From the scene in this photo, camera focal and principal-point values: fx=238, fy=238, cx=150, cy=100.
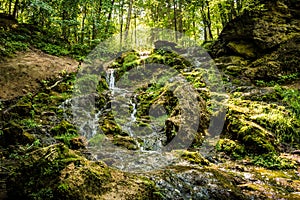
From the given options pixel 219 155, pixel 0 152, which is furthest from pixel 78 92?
pixel 219 155

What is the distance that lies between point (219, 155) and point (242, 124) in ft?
4.55

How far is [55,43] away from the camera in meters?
16.8

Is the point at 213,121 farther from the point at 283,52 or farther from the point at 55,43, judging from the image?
the point at 55,43

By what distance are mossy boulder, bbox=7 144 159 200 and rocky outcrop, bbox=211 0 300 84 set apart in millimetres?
9854

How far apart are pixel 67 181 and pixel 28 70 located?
983 cm

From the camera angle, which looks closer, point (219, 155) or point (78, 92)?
point (219, 155)

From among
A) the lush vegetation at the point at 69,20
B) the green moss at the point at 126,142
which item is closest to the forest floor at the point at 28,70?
the lush vegetation at the point at 69,20

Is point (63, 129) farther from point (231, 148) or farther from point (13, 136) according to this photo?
point (231, 148)

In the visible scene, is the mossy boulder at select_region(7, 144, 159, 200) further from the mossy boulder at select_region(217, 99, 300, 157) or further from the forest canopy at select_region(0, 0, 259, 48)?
the forest canopy at select_region(0, 0, 259, 48)

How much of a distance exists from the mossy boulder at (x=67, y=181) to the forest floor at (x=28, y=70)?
6566 millimetres

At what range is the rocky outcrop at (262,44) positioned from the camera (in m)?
12.3

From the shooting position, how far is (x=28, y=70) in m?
11.8

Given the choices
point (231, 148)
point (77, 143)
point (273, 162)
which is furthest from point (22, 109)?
point (273, 162)

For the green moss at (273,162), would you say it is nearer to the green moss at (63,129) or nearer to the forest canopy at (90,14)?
the green moss at (63,129)
